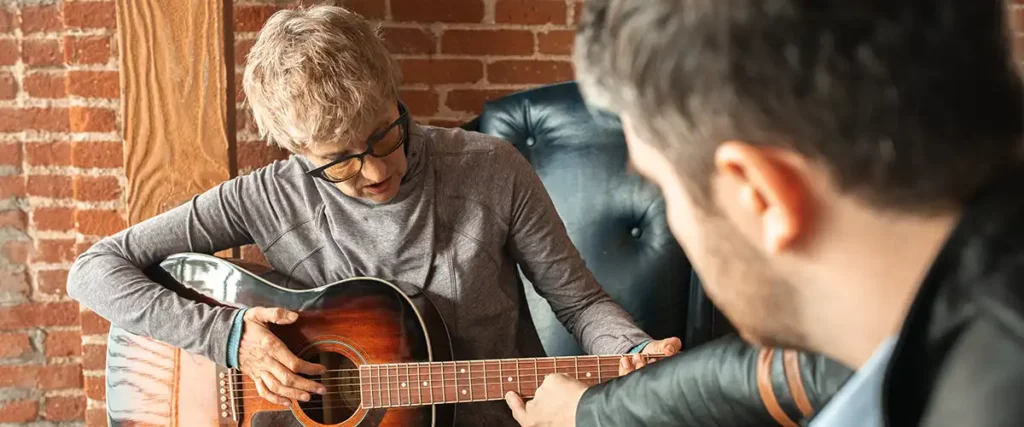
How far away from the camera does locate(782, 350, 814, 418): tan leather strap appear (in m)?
0.83

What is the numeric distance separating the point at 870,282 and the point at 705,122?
0.47 ft

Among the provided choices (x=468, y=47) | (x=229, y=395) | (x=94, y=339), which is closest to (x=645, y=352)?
(x=229, y=395)

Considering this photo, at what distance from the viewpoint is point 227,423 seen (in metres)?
1.46

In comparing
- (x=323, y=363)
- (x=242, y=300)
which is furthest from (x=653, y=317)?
(x=242, y=300)

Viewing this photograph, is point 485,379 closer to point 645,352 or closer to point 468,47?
point 645,352

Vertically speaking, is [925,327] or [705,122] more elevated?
[705,122]

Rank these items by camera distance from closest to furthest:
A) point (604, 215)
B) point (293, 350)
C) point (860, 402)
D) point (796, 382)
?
point (860, 402) → point (796, 382) → point (293, 350) → point (604, 215)

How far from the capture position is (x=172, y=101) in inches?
63.6

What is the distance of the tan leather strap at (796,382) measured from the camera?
2.72 feet

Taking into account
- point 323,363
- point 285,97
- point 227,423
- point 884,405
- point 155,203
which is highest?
point 285,97

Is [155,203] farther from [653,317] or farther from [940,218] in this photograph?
[940,218]

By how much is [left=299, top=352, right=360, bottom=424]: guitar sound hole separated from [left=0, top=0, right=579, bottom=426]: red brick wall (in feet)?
2.32

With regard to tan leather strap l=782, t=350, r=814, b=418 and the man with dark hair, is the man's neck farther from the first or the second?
tan leather strap l=782, t=350, r=814, b=418

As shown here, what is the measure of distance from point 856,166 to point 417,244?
1055 mm
